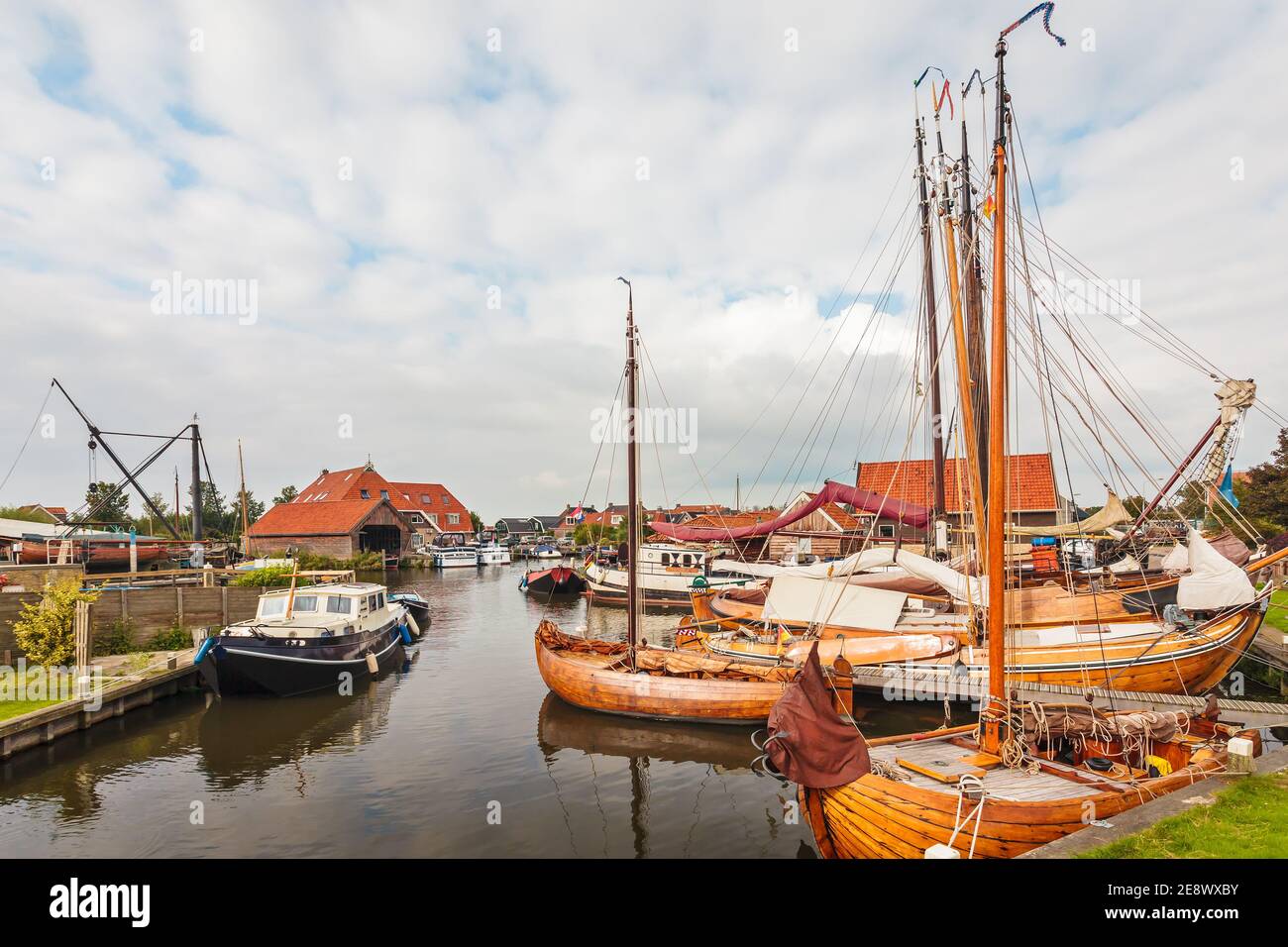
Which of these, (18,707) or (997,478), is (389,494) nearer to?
(18,707)

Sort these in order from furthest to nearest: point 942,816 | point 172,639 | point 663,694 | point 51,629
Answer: point 172,639 < point 51,629 < point 663,694 < point 942,816

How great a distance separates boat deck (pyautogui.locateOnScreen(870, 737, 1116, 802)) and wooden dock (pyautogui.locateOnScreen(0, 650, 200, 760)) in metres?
17.2

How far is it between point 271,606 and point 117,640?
528cm

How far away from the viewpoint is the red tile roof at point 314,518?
6512cm

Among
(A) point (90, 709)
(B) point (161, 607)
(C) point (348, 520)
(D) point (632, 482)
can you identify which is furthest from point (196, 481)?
(D) point (632, 482)

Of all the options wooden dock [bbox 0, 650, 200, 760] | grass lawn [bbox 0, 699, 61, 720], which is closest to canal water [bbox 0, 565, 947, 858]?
wooden dock [bbox 0, 650, 200, 760]

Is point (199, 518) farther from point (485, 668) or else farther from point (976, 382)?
point (976, 382)

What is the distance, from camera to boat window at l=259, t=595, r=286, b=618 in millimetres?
21703

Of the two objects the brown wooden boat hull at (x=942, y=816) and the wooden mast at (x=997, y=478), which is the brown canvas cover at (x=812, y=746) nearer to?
the brown wooden boat hull at (x=942, y=816)

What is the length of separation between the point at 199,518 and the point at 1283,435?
67.3 metres

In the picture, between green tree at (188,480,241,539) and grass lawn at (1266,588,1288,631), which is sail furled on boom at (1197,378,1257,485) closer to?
grass lawn at (1266,588,1288,631)

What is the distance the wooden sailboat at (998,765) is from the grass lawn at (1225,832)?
0.88 m

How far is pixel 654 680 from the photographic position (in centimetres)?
1681

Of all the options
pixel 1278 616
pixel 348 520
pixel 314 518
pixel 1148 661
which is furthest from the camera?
pixel 314 518
